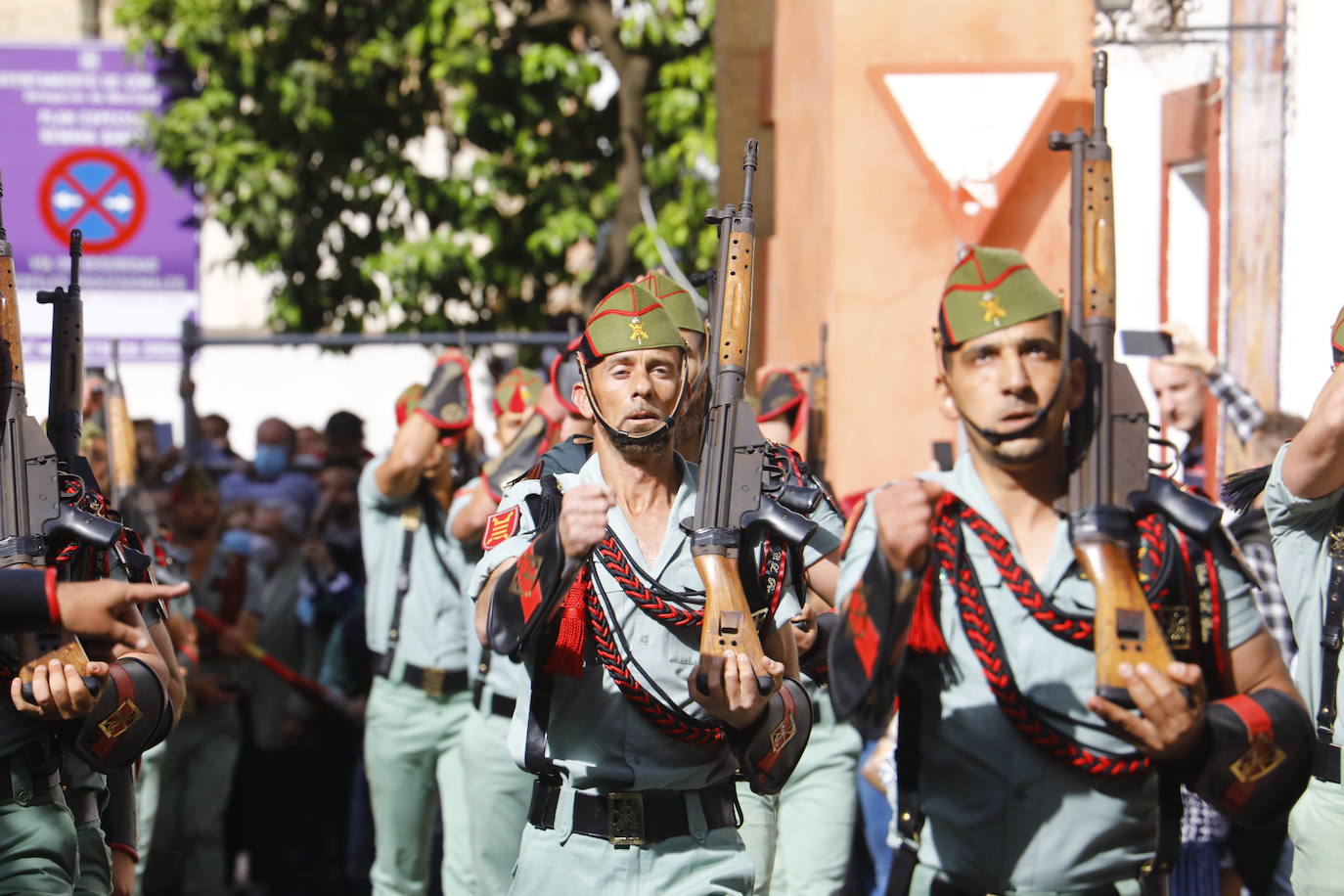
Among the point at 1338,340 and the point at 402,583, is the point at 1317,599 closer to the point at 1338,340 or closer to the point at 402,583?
the point at 1338,340

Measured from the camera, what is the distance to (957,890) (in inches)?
146

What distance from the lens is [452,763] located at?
776cm

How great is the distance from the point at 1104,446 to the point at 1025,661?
0.46m

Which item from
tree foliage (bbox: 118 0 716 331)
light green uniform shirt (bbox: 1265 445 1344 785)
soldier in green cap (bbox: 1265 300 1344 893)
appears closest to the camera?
soldier in green cap (bbox: 1265 300 1344 893)

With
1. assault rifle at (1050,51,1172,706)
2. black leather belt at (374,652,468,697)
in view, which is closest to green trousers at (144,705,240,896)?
black leather belt at (374,652,468,697)

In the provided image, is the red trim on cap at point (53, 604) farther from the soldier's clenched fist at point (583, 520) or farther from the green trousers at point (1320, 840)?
the green trousers at point (1320, 840)

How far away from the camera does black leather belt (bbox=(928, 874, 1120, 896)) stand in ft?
12.1

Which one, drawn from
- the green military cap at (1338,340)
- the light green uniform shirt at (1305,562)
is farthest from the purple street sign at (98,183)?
the green military cap at (1338,340)

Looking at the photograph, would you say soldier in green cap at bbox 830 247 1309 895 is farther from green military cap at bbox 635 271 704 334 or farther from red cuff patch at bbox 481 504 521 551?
green military cap at bbox 635 271 704 334

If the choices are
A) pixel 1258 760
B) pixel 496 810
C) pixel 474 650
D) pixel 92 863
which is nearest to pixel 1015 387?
pixel 1258 760

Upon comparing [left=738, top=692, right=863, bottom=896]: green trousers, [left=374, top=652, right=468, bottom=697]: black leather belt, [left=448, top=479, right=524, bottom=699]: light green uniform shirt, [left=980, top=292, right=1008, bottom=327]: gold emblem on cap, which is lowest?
[left=738, top=692, right=863, bottom=896]: green trousers

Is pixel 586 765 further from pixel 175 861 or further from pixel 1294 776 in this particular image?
pixel 175 861

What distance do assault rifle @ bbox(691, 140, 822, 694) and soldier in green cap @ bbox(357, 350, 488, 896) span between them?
3.04 meters

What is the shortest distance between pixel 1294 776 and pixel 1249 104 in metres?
5.18
